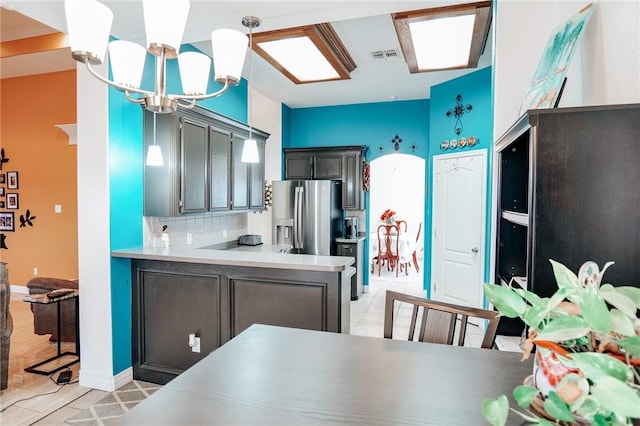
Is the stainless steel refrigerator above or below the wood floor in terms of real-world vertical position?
above

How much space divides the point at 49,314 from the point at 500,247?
13.1 ft

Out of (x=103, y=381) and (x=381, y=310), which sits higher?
(x=103, y=381)

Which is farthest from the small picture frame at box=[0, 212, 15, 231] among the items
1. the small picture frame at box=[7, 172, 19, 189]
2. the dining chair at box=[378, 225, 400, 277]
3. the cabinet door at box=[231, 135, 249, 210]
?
the dining chair at box=[378, 225, 400, 277]

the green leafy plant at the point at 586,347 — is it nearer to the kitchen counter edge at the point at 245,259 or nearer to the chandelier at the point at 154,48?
the chandelier at the point at 154,48

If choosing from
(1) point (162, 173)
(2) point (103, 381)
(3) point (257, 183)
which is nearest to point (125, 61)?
(1) point (162, 173)

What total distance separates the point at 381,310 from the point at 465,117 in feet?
9.49

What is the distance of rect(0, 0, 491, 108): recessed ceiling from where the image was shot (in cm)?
241

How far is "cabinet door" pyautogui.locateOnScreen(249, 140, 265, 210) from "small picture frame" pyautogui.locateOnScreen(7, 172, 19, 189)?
3773 millimetres

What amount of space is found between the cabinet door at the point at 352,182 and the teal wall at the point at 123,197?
3.39 metres

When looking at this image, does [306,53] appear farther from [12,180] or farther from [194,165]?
[12,180]

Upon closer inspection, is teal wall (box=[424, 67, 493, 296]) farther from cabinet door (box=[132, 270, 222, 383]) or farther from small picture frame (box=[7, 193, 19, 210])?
small picture frame (box=[7, 193, 19, 210])

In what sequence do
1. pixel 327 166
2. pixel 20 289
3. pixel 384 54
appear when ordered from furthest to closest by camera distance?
pixel 327 166, pixel 20 289, pixel 384 54

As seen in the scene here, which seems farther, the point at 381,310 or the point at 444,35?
the point at 381,310

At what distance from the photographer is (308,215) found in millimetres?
5465
